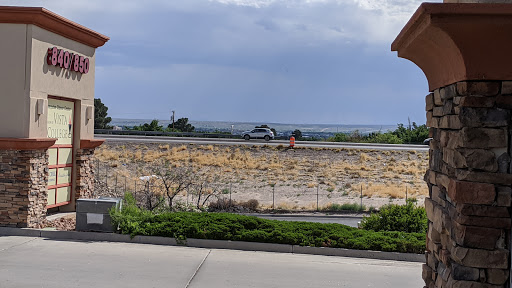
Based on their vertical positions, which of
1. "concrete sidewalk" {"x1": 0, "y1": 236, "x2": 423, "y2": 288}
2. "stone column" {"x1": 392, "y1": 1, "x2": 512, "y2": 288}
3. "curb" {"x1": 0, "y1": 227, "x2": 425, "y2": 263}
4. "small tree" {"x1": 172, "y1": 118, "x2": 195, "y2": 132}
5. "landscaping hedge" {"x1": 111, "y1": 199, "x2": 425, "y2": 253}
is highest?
"small tree" {"x1": 172, "y1": 118, "x2": 195, "y2": 132}

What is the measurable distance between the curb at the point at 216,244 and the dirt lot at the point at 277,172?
911 cm

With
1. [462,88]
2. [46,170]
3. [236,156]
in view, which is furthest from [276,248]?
[236,156]

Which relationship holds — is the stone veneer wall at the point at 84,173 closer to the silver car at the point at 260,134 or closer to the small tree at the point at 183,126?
the silver car at the point at 260,134

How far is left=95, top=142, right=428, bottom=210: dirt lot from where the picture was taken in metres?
27.6

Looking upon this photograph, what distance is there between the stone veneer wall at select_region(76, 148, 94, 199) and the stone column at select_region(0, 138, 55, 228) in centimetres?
286

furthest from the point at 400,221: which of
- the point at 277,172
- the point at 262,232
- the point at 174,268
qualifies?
the point at 277,172

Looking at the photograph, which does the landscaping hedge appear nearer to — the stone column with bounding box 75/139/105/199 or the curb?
the curb

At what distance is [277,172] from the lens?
35.3 meters

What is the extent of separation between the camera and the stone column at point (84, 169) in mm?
16688

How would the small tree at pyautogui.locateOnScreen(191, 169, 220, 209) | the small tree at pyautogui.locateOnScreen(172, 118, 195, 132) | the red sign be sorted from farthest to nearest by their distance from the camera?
1. the small tree at pyautogui.locateOnScreen(172, 118, 195, 132)
2. the small tree at pyautogui.locateOnScreen(191, 169, 220, 209)
3. the red sign

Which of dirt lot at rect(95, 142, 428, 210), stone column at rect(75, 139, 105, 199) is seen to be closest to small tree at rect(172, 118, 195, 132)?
dirt lot at rect(95, 142, 428, 210)

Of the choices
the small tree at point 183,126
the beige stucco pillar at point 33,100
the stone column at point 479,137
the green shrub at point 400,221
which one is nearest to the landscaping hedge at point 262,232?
the green shrub at point 400,221

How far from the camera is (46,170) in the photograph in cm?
1430

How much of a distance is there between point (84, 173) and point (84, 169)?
12 centimetres
